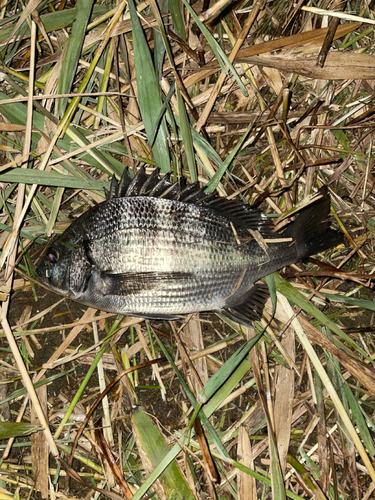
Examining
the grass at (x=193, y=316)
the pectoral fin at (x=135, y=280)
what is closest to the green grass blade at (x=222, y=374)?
the grass at (x=193, y=316)

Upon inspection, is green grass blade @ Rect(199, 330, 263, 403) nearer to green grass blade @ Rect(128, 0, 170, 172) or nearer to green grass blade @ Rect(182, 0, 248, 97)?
green grass blade @ Rect(128, 0, 170, 172)

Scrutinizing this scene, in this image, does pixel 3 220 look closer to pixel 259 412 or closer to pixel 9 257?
pixel 9 257

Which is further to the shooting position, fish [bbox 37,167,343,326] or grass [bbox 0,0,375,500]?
grass [bbox 0,0,375,500]

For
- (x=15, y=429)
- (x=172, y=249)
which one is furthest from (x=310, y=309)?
(x=15, y=429)

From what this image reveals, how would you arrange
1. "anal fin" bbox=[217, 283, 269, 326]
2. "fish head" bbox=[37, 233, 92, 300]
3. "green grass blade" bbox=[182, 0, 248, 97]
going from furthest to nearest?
"anal fin" bbox=[217, 283, 269, 326]
"fish head" bbox=[37, 233, 92, 300]
"green grass blade" bbox=[182, 0, 248, 97]

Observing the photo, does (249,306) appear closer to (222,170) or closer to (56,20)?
(222,170)

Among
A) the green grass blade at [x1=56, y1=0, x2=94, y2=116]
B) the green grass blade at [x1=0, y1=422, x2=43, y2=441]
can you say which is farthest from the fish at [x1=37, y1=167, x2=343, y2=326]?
the green grass blade at [x1=0, y1=422, x2=43, y2=441]

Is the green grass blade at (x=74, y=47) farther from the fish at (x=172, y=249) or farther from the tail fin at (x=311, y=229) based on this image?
the tail fin at (x=311, y=229)
